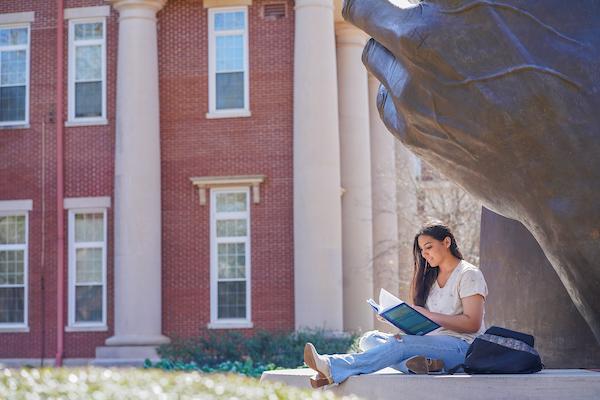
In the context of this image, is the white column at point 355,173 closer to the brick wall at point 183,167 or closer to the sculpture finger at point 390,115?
the brick wall at point 183,167

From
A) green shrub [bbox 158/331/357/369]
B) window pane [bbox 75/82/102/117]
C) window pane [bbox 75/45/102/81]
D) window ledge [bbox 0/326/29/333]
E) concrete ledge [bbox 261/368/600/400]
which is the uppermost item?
window pane [bbox 75/45/102/81]

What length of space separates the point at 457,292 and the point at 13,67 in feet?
69.9

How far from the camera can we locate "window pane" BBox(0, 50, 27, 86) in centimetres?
2762

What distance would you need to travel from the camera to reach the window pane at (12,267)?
2706cm

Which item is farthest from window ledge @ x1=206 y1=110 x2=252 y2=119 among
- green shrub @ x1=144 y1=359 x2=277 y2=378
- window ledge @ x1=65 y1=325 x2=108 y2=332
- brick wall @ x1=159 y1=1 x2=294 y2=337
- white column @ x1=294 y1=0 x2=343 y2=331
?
green shrub @ x1=144 y1=359 x2=277 y2=378

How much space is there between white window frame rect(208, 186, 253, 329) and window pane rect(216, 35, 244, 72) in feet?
9.07

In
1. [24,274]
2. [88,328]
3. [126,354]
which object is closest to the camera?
[126,354]

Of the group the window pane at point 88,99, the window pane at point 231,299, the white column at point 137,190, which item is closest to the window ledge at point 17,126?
the window pane at point 88,99

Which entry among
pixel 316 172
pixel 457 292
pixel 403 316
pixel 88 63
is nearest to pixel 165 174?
pixel 88 63

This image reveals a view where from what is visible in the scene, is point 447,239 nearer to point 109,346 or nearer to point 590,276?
point 590,276

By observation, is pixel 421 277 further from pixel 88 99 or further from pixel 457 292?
pixel 88 99

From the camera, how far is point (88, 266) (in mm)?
26688

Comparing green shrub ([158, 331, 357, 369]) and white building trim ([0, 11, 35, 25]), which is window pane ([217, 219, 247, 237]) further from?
white building trim ([0, 11, 35, 25])

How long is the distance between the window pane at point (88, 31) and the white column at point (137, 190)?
144 centimetres
